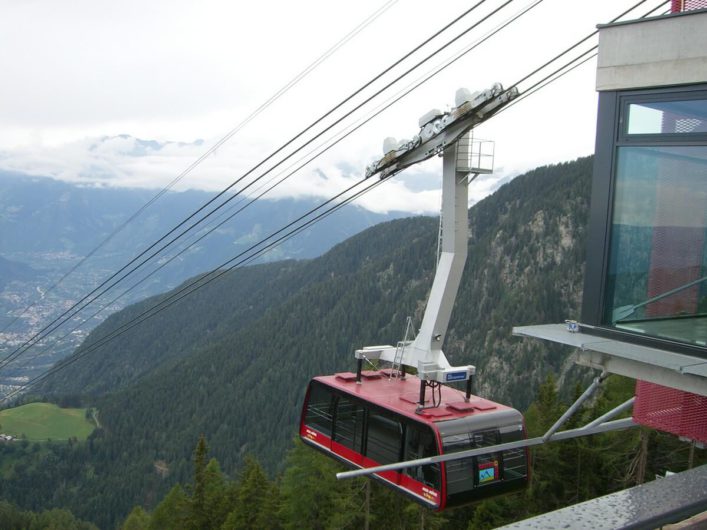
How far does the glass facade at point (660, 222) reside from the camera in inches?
209

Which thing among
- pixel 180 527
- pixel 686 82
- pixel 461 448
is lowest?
pixel 180 527

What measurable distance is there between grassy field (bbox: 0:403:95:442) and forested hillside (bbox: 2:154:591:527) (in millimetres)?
5784

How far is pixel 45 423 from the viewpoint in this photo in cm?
16425

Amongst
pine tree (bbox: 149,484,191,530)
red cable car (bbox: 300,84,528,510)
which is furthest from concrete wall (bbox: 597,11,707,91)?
pine tree (bbox: 149,484,191,530)

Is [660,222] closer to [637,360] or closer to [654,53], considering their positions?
[637,360]

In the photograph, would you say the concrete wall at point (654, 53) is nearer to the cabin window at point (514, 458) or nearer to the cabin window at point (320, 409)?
the cabin window at point (514, 458)

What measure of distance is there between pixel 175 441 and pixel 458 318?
65810 millimetres

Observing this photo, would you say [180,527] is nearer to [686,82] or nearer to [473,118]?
[473,118]

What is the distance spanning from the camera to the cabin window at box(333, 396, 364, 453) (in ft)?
37.9

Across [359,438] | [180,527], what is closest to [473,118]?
[359,438]

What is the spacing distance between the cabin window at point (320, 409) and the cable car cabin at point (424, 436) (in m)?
0.05

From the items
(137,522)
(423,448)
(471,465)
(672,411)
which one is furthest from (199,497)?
(672,411)

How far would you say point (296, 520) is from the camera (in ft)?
110

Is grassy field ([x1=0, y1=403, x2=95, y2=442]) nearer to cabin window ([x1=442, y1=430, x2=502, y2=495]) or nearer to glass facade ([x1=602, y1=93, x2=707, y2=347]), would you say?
cabin window ([x1=442, y1=430, x2=502, y2=495])
